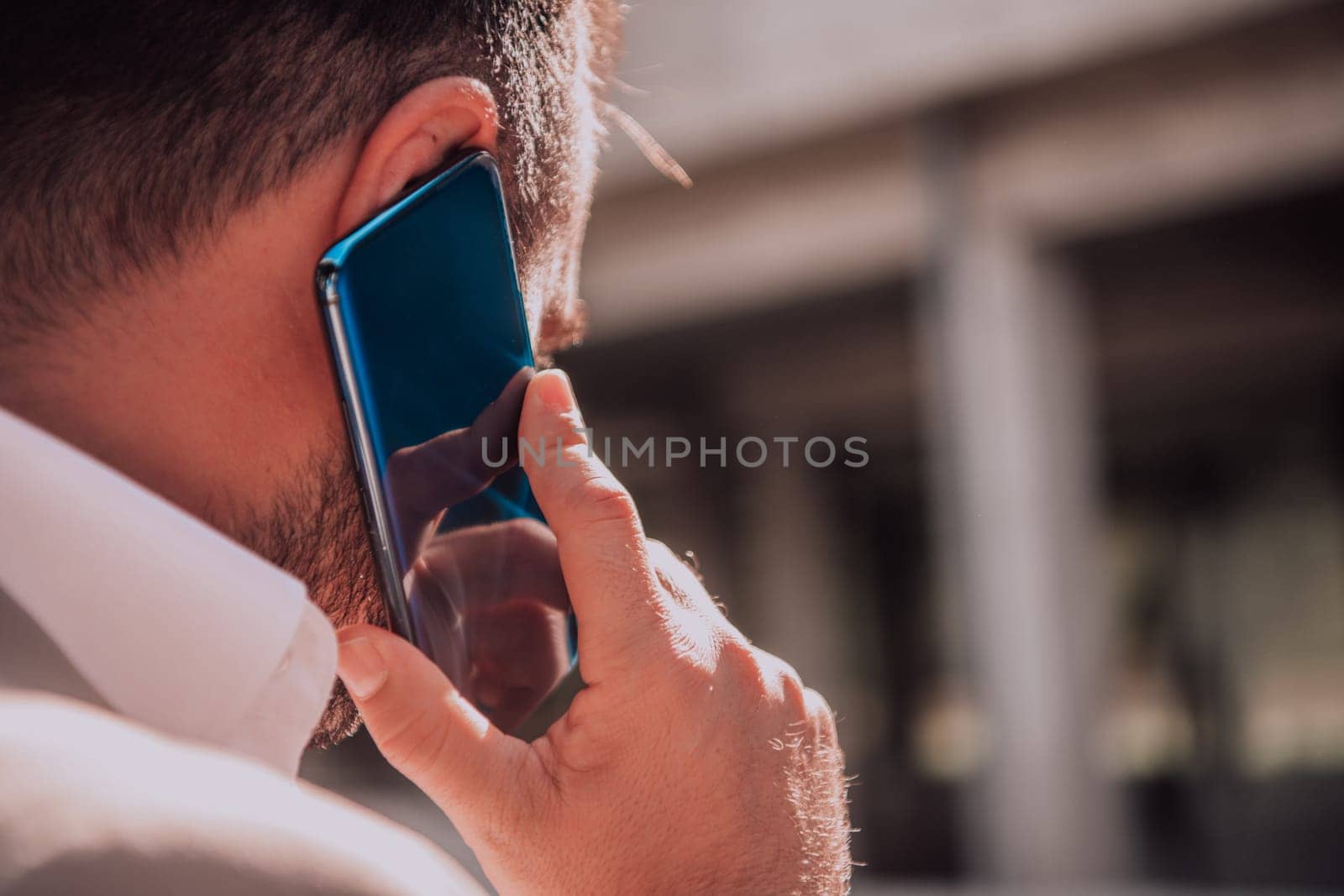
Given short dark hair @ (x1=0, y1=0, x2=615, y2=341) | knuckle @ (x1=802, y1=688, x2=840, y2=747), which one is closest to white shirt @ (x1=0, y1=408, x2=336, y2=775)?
short dark hair @ (x1=0, y1=0, x2=615, y2=341)

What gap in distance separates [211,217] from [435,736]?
42 centimetres

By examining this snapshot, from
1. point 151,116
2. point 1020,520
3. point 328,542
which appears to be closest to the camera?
point 151,116

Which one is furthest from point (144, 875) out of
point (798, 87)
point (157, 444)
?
point (798, 87)

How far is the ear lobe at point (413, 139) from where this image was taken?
3.22ft

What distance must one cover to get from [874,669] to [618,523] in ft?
43.4

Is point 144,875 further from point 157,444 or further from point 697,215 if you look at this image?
point 697,215

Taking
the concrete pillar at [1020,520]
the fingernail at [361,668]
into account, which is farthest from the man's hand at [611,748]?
the concrete pillar at [1020,520]

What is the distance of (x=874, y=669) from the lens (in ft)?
45.3

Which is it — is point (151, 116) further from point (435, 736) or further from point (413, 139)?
point (435, 736)

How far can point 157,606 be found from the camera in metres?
0.73

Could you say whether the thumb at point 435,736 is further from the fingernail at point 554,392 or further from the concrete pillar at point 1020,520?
the concrete pillar at point 1020,520

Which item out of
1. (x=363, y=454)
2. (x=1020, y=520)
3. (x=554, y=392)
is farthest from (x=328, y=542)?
(x=1020, y=520)

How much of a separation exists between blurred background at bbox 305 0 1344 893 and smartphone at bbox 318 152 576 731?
540cm

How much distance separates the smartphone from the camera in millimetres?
981
